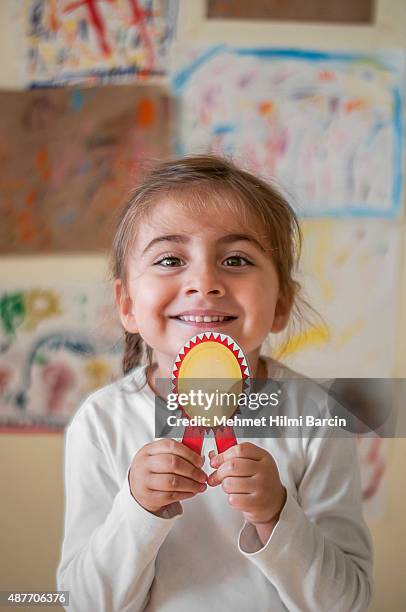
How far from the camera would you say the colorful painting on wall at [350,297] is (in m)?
0.91

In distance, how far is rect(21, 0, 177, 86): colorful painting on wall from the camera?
0.87m

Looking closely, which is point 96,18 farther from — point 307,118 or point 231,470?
point 231,470

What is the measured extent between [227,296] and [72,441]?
0.19 metres

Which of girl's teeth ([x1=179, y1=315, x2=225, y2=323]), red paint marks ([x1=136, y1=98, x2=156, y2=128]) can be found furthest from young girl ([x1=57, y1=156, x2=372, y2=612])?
red paint marks ([x1=136, y1=98, x2=156, y2=128])

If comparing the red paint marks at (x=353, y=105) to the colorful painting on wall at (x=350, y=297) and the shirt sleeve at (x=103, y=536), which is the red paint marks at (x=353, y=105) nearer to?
the colorful painting on wall at (x=350, y=297)

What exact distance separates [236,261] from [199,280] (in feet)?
0.14

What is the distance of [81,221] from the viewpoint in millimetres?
904

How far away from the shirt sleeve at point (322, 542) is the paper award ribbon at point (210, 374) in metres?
0.09

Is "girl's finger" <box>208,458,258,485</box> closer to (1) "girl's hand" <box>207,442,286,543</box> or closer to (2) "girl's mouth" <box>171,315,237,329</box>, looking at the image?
(1) "girl's hand" <box>207,442,286,543</box>

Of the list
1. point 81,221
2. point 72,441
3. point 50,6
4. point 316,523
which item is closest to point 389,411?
point 316,523

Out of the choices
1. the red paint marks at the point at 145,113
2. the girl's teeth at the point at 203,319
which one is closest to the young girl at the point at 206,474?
the girl's teeth at the point at 203,319

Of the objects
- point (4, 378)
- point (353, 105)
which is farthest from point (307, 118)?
point (4, 378)

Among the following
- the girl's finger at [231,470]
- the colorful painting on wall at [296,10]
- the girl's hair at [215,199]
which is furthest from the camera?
the colorful painting on wall at [296,10]

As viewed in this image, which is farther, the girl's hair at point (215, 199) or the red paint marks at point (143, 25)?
the red paint marks at point (143, 25)
